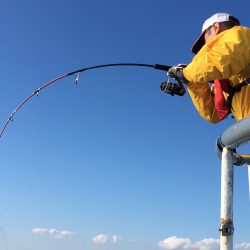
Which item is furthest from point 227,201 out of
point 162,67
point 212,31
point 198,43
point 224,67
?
point 198,43

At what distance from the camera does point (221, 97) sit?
493cm

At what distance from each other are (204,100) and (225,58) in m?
1.42

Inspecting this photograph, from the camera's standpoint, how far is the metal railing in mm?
3221

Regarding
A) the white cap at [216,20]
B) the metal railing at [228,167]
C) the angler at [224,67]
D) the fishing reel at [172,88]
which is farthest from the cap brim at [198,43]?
the metal railing at [228,167]

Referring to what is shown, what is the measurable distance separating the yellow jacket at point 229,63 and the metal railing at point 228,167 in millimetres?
882

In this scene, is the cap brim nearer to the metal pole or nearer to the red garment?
the red garment

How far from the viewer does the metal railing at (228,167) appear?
127 inches

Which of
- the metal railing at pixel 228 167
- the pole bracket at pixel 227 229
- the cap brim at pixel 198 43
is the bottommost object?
the pole bracket at pixel 227 229

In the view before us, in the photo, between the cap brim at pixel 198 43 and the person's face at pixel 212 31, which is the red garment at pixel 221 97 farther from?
the cap brim at pixel 198 43

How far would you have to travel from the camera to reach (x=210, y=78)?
14.3 ft

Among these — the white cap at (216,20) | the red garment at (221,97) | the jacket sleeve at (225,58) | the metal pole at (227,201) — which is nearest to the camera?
the metal pole at (227,201)

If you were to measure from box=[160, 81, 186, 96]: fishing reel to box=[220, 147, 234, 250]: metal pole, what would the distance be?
7.38ft

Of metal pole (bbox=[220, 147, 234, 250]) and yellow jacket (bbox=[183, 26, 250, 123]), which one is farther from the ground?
yellow jacket (bbox=[183, 26, 250, 123])

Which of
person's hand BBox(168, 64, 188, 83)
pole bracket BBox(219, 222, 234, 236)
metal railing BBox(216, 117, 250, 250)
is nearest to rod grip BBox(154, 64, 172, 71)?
person's hand BBox(168, 64, 188, 83)
